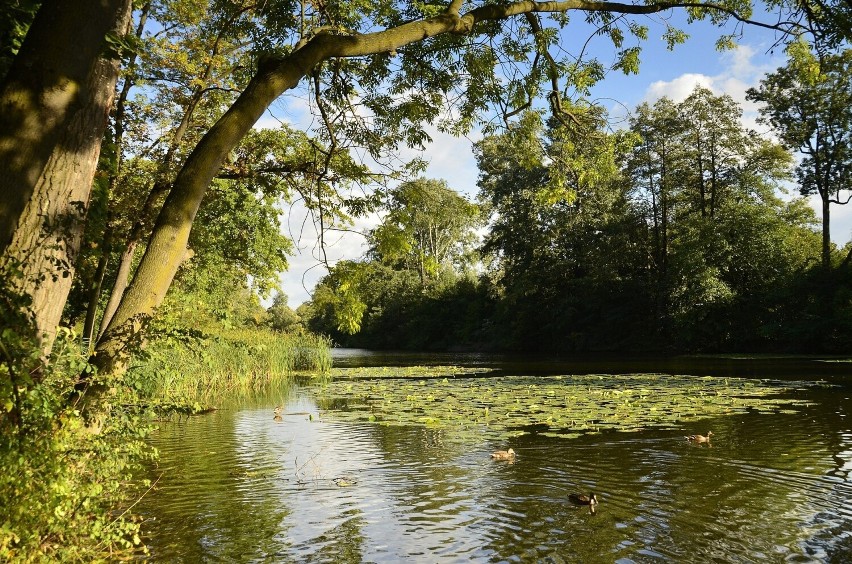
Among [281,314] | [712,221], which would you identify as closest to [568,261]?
[712,221]

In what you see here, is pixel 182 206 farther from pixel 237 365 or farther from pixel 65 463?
pixel 237 365

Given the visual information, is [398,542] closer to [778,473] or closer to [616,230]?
[778,473]

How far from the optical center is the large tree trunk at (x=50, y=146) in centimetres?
273

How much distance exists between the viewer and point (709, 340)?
32.1 metres

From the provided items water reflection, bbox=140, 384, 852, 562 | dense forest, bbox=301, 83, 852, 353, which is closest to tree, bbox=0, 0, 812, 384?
water reflection, bbox=140, 384, 852, 562

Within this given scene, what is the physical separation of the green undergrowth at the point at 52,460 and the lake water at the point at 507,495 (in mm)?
1651

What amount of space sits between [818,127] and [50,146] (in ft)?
115

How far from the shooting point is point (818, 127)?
99.5 ft

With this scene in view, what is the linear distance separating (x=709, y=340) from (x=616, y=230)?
8915mm

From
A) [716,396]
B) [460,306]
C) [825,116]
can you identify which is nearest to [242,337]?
[716,396]

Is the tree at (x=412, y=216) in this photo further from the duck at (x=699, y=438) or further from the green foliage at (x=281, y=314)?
the green foliage at (x=281, y=314)

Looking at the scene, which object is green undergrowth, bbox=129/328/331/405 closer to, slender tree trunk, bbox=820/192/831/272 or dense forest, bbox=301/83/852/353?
dense forest, bbox=301/83/852/353

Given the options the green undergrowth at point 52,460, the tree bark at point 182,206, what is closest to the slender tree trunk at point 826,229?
the tree bark at point 182,206

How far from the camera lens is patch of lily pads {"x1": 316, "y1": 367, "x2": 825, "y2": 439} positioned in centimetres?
1087
